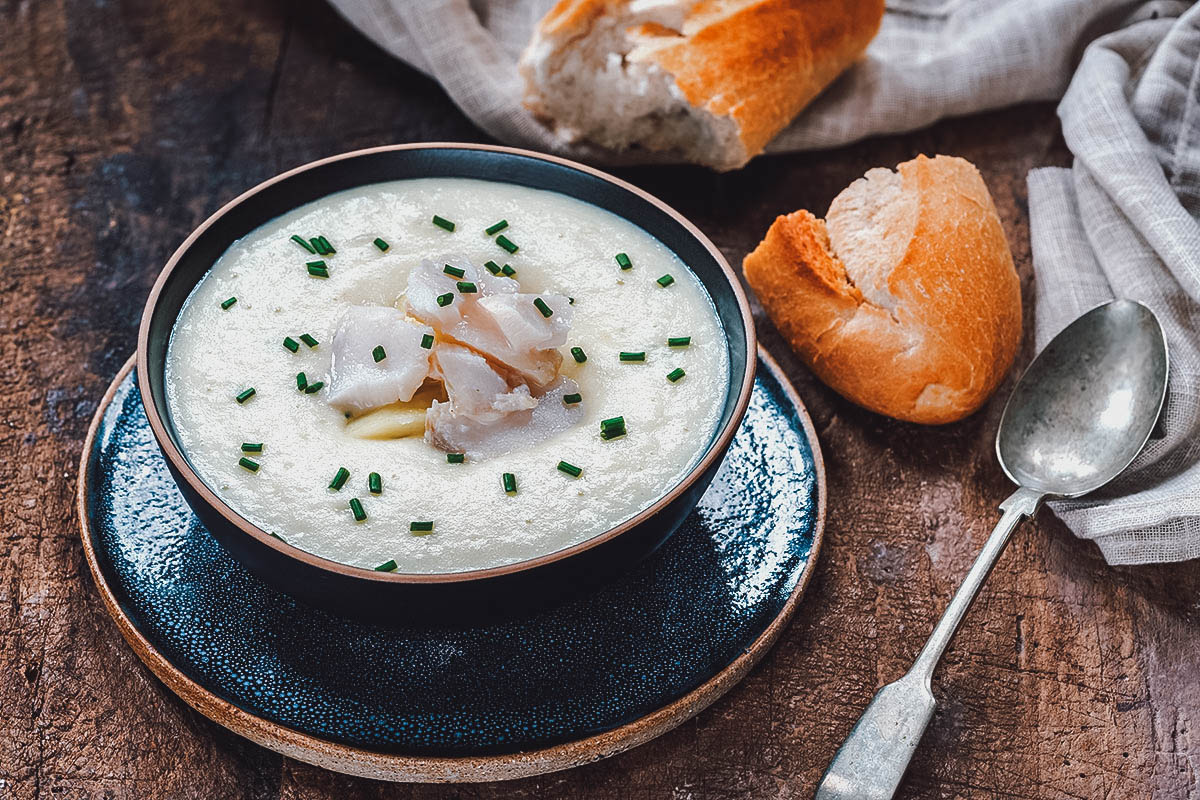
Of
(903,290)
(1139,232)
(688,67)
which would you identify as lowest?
(1139,232)

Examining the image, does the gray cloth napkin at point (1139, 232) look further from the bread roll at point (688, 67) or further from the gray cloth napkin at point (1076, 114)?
the bread roll at point (688, 67)

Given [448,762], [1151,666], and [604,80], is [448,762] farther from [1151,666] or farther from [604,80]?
[604,80]

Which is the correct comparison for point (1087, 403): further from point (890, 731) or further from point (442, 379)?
point (442, 379)

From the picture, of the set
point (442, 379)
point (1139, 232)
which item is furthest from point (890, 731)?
point (1139, 232)

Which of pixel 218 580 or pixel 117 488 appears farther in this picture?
pixel 117 488

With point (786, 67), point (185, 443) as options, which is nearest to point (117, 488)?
point (185, 443)

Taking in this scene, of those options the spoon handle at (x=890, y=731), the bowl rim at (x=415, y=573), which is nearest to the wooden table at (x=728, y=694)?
the spoon handle at (x=890, y=731)
